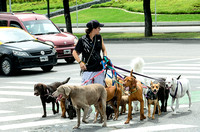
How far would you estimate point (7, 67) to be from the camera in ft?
55.1

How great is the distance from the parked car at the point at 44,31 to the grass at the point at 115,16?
93.7ft

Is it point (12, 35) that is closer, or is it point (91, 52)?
point (91, 52)

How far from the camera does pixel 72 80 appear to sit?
14.5 meters

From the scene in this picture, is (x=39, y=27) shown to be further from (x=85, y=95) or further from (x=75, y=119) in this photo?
(x=85, y=95)

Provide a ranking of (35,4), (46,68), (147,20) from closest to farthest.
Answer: (46,68), (147,20), (35,4)

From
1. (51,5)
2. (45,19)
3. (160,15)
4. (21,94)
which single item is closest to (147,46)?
(45,19)

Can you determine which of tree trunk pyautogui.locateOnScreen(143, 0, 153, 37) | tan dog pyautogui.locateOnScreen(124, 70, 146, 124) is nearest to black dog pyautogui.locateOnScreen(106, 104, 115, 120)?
tan dog pyautogui.locateOnScreen(124, 70, 146, 124)

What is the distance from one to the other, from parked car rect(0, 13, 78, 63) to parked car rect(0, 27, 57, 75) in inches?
70.9

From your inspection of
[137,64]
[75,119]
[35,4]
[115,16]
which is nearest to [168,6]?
[115,16]

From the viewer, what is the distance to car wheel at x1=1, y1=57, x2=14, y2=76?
16.5 meters

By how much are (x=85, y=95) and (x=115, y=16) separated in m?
47.6

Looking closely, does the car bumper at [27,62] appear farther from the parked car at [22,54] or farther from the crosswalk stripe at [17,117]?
the crosswalk stripe at [17,117]

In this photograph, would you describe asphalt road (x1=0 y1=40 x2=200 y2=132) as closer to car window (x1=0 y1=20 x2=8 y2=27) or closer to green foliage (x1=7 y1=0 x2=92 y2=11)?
car window (x1=0 y1=20 x2=8 y2=27)

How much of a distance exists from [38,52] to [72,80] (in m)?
2.75
